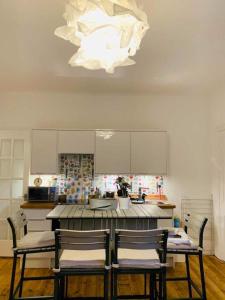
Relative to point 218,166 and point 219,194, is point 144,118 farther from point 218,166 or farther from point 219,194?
point 219,194

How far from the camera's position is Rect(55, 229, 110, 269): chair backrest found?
2.11 meters

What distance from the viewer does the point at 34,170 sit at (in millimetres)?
4543

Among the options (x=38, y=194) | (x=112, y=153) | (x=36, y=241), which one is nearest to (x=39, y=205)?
(x=38, y=194)

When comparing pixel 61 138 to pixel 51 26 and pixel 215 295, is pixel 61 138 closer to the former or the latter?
pixel 51 26

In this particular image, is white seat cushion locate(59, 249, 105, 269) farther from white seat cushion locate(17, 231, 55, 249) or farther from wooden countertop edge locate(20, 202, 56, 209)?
wooden countertop edge locate(20, 202, 56, 209)

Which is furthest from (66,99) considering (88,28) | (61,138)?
(88,28)

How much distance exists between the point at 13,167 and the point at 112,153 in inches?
70.0

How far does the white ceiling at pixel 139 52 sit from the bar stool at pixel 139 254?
1945mm

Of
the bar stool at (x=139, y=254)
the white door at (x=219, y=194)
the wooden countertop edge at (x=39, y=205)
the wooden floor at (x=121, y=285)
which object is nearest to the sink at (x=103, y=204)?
the bar stool at (x=139, y=254)

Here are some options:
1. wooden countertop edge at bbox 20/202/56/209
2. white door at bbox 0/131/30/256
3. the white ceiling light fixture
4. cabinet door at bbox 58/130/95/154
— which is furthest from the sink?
white door at bbox 0/131/30/256

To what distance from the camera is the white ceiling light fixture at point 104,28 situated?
1681 mm

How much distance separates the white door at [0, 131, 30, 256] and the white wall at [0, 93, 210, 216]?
0.26 metres

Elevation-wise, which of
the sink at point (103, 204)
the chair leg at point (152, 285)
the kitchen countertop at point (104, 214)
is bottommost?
the chair leg at point (152, 285)

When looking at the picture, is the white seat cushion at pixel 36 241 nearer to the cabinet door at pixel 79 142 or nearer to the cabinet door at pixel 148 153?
the cabinet door at pixel 79 142
